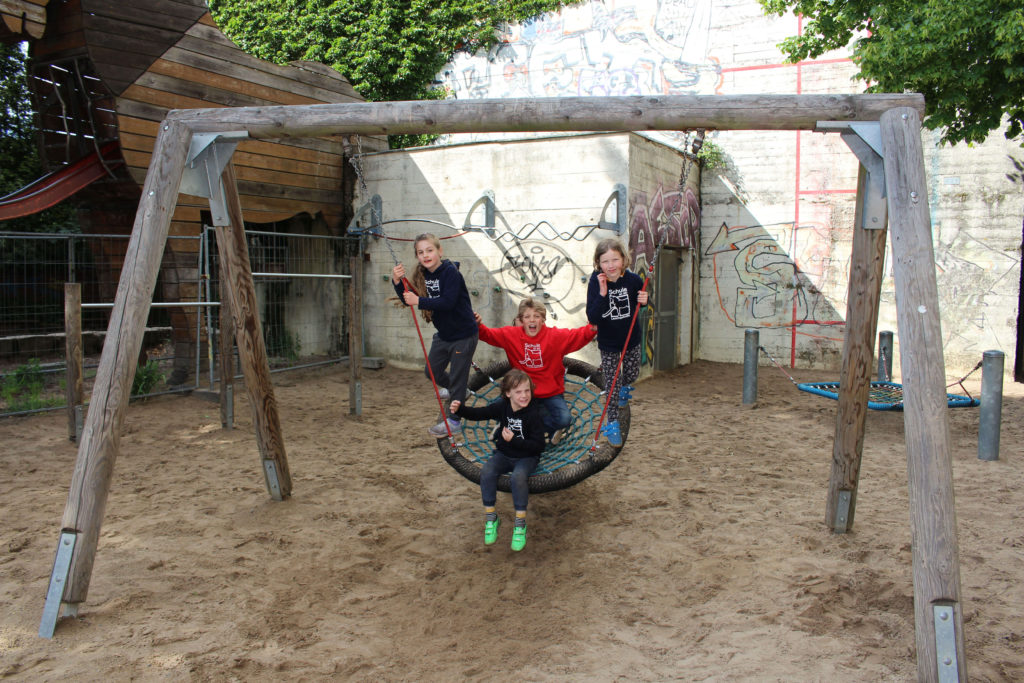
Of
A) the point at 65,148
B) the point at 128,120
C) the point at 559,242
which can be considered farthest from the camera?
the point at 559,242

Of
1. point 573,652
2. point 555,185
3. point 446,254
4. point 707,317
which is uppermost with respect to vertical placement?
point 555,185

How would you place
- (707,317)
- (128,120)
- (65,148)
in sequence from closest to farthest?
(128,120) → (65,148) → (707,317)

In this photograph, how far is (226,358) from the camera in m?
7.07

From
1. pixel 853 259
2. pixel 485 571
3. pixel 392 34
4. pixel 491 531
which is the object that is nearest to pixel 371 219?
pixel 392 34

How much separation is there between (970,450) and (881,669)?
15.2 feet

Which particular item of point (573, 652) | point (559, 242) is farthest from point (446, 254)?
point (573, 652)

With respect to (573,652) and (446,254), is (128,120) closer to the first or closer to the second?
(446,254)

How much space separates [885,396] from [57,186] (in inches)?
390

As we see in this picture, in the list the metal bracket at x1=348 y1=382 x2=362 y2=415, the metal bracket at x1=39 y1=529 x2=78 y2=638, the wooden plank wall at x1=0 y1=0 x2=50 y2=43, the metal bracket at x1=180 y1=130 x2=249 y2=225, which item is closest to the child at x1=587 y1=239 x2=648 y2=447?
the metal bracket at x1=180 y1=130 x2=249 y2=225

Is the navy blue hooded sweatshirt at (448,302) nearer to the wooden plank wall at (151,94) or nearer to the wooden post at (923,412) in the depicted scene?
the wooden post at (923,412)

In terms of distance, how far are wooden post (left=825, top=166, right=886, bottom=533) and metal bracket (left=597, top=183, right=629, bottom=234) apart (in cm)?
525

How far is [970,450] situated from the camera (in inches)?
260

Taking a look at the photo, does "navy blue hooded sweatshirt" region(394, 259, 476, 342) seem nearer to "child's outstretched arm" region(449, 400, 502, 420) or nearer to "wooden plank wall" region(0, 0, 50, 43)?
"child's outstretched arm" region(449, 400, 502, 420)

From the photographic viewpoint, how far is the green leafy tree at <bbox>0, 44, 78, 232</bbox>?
13.0 metres
